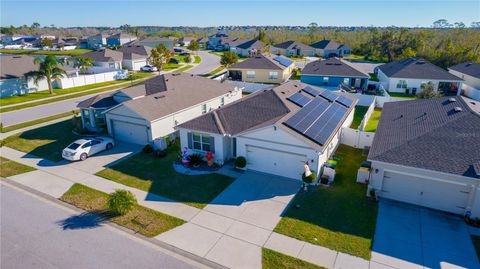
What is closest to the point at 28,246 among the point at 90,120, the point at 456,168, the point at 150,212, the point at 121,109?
the point at 150,212

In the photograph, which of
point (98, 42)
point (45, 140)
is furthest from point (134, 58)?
point (98, 42)

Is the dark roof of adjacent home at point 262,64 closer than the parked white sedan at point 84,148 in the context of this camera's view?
No

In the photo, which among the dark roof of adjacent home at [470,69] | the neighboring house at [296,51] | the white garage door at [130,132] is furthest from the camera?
the neighboring house at [296,51]

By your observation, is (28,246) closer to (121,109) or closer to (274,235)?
(274,235)

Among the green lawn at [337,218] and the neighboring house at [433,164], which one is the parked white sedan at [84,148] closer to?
the green lawn at [337,218]

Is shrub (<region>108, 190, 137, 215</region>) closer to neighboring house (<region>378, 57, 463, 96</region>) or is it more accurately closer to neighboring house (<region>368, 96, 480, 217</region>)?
neighboring house (<region>368, 96, 480, 217</region>)

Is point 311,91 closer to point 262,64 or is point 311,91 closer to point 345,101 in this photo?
point 345,101

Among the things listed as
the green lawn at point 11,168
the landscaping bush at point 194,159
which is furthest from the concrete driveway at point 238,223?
the green lawn at point 11,168
